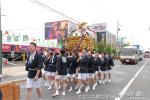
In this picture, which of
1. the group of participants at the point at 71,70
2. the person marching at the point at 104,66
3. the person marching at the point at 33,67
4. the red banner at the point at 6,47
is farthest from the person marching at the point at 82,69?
the red banner at the point at 6,47

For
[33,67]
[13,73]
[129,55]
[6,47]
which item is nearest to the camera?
[33,67]

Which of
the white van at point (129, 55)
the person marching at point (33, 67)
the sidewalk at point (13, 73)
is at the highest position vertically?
the person marching at point (33, 67)

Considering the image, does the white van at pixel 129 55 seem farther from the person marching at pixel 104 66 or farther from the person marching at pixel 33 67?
the person marching at pixel 33 67

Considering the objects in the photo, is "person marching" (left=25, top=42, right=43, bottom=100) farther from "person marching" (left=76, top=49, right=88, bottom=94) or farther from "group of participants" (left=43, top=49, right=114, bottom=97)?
"person marching" (left=76, top=49, right=88, bottom=94)

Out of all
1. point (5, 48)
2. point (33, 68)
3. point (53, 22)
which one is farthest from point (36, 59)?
point (53, 22)

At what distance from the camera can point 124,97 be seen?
13484 millimetres

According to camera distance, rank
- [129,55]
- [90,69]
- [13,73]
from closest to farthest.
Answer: [90,69]
[13,73]
[129,55]

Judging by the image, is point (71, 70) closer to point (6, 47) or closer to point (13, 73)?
point (13, 73)

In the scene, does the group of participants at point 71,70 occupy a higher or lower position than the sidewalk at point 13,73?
higher

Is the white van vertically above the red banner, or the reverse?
the red banner

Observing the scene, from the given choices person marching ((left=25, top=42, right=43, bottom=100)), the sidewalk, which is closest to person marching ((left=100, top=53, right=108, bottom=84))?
the sidewalk

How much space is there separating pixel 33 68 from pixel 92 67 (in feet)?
15.9

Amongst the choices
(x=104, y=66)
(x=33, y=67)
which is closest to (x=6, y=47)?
(x=104, y=66)

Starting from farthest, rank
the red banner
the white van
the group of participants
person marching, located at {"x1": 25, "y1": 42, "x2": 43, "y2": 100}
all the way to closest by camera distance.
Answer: the white van < the red banner < the group of participants < person marching, located at {"x1": 25, "y1": 42, "x2": 43, "y2": 100}
